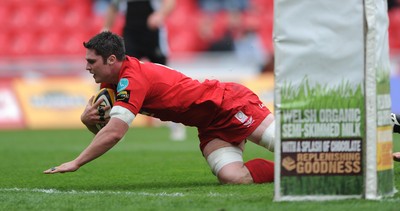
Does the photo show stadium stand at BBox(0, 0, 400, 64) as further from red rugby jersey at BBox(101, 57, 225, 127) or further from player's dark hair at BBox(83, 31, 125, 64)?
player's dark hair at BBox(83, 31, 125, 64)

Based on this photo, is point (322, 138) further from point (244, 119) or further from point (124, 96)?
point (244, 119)

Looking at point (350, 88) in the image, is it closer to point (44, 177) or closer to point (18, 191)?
point (18, 191)

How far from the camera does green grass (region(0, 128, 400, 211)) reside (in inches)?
205

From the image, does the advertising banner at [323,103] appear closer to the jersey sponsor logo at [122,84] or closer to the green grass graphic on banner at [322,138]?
the green grass graphic on banner at [322,138]

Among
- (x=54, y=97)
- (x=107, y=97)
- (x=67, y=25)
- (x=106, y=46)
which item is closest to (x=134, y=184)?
(x=107, y=97)

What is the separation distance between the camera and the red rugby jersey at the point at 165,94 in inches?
237

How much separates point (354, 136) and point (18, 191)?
7.81 ft

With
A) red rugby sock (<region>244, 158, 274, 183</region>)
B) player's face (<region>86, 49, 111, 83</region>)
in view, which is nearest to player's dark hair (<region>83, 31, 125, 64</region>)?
player's face (<region>86, 49, 111, 83</region>)

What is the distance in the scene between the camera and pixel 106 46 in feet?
20.4

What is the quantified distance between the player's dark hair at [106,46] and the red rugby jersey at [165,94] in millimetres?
79

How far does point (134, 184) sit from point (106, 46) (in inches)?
42.8

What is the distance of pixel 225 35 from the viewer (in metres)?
19.5

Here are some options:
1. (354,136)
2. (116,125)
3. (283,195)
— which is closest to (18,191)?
(116,125)

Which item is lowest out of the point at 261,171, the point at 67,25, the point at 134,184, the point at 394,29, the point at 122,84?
the point at 134,184
